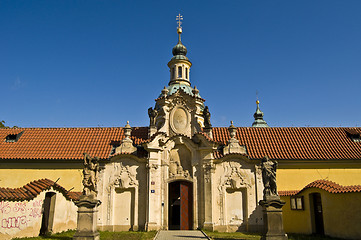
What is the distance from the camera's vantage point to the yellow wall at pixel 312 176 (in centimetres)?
2238

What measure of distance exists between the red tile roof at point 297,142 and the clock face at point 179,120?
2.75 m

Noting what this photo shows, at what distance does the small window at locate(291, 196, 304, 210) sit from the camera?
20567mm

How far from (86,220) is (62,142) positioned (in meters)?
10.8

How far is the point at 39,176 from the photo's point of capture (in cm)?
2261

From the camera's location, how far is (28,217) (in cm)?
1675

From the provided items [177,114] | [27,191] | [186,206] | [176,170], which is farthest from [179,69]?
[27,191]

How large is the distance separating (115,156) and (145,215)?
444cm

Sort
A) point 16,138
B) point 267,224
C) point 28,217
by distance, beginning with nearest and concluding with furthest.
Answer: point 267,224 < point 28,217 < point 16,138

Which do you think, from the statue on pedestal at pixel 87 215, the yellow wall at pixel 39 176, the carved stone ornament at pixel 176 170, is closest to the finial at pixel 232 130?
the carved stone ornament at pixel 176 170

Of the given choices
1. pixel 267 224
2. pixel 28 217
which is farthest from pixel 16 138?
pixel 267 224

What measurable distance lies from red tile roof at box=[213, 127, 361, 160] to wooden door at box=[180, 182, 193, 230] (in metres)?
4.29

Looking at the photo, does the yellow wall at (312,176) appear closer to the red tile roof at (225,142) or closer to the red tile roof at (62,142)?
the red tile roof at (225,142)

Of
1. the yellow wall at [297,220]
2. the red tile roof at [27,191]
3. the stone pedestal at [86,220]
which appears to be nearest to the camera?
the stone pedestal at [86,220]

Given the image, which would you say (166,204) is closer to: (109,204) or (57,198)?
(109,204)
